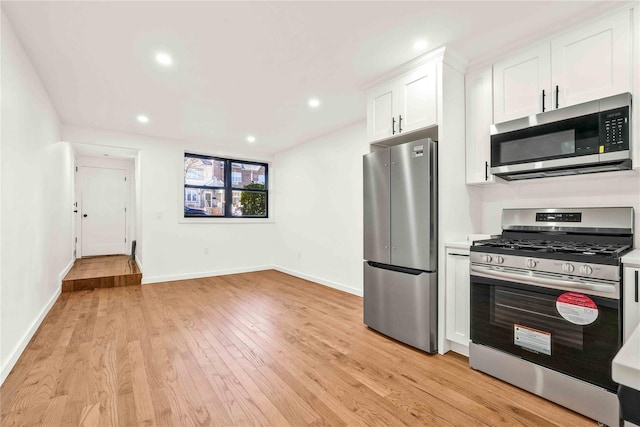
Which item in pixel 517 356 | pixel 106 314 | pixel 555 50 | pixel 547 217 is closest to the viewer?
pixel 517 356

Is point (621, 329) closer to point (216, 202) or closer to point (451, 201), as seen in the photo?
point (451, 201)

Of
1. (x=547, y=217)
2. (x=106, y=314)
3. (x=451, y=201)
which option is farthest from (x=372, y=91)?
(x=106, y=314)

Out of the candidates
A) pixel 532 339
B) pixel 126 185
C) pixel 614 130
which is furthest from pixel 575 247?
pixel 126 185

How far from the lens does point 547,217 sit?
7.57 feet

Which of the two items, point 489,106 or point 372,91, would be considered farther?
point 372,91

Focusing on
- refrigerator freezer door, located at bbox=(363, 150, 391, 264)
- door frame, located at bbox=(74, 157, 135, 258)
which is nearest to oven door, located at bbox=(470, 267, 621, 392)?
refrigerator freezer door, located at bbox=(363, 150, 391, 264)

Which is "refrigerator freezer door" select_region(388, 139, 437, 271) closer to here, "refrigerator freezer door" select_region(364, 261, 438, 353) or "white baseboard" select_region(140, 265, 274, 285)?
"refrigerator freezer door" select_region(364, 261, 438, 353)

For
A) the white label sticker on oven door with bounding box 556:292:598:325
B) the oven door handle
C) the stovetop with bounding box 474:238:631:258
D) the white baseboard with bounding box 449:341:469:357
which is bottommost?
the white baseboard with bounding box 449:341:469:357

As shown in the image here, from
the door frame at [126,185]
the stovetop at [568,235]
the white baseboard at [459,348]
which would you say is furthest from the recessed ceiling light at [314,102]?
the door frame at [126,185]

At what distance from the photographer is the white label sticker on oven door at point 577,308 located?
1687 millimetres

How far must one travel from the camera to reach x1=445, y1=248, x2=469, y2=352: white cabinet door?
2.34 meters

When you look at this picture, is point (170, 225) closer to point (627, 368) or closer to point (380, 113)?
point (380, 113)

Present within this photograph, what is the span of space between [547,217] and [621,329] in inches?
36.4

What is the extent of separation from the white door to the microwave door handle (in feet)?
24.4
